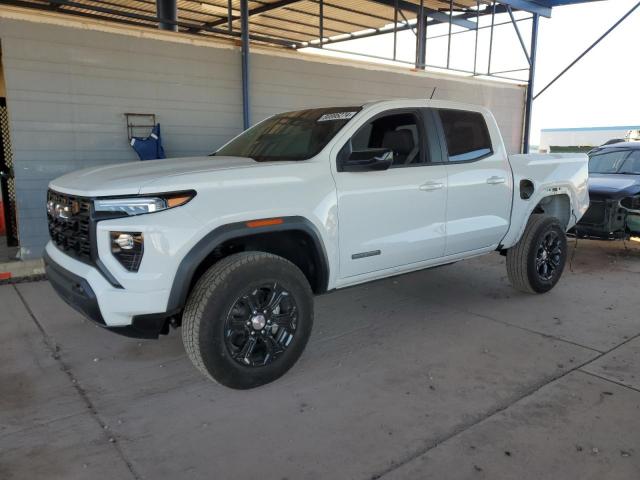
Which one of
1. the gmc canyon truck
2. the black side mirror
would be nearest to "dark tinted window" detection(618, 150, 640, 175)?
the gmc canyon truck

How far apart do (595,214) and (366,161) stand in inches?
200

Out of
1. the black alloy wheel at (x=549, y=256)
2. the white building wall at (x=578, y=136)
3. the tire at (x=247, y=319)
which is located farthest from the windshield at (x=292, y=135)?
the white building wall at (x=578, y=136)

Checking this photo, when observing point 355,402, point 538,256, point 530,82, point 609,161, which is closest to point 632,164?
point 609,161

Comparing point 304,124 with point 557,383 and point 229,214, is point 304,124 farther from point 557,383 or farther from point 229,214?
point 557,383

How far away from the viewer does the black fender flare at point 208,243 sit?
3.06 m

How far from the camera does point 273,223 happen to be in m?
3.38

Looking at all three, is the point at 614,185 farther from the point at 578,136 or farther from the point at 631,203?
the point at 578,136

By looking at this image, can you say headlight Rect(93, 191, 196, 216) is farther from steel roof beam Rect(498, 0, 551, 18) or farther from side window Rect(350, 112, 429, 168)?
steel roof beam Rect(498, 0, 551, 18)

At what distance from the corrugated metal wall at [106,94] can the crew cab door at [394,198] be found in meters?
3.94

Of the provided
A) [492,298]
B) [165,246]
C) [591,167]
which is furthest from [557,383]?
[591,167]

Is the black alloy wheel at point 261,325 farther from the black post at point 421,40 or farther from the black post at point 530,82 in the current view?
the black post at point 530,82

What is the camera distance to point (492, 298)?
5566 millimetres

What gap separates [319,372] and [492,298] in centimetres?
263

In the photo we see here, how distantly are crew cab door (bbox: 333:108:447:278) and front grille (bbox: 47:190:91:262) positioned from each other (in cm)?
168
